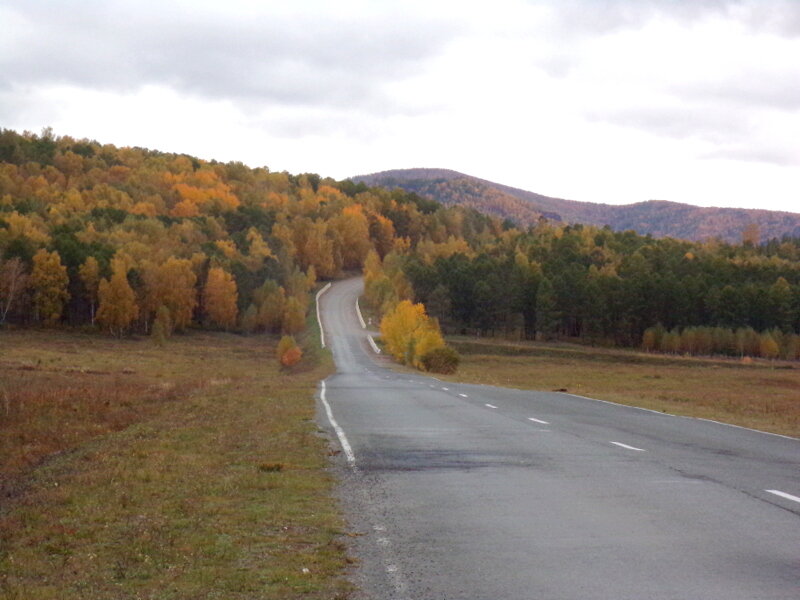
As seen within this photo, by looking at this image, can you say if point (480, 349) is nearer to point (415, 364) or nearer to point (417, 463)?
point (415, 364)

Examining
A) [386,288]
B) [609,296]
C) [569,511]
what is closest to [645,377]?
[609,296]

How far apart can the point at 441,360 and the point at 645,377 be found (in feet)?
57.3

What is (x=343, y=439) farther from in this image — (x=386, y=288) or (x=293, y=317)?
(x=386, y=288)

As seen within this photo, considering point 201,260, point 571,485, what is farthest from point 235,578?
point 201,260

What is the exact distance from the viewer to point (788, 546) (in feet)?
28.4

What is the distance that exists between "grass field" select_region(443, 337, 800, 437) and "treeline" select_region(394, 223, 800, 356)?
10238 millimetres

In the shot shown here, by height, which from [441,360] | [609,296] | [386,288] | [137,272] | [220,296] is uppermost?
[609,296]

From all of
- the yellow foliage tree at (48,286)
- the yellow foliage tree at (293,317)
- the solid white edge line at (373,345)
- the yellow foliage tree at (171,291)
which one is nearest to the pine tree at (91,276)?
the yellow foliage tree at (48,286)

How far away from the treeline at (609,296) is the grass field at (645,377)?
33.6 ft

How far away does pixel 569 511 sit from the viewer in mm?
10539

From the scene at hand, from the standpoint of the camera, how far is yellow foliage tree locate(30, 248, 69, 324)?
370 ft

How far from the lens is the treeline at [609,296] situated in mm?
130750

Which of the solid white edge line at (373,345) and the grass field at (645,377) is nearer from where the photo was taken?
the grass field at (645,377)

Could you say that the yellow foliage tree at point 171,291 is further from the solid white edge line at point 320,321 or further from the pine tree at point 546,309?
the pine tree at point 546,309
